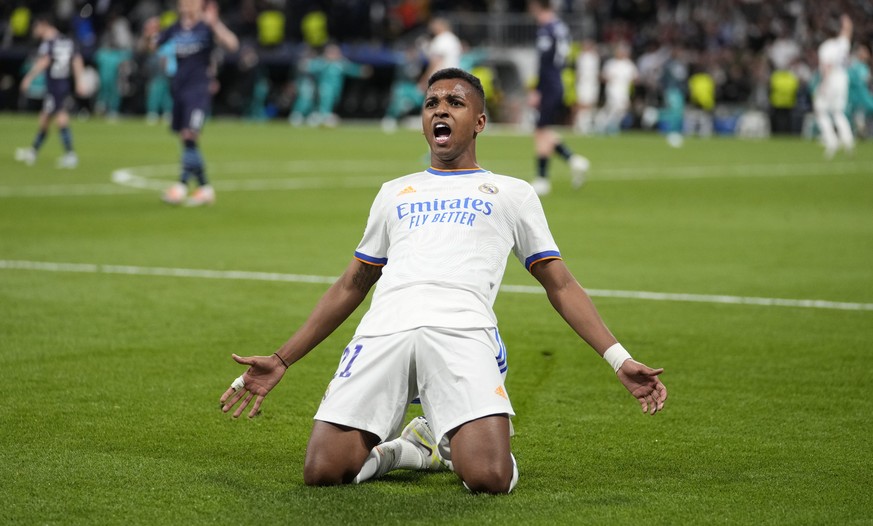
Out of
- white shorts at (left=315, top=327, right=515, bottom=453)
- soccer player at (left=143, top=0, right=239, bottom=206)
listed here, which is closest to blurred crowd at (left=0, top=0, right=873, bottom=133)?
soccer player at (left=143, top=0, right=239, bottom=206)

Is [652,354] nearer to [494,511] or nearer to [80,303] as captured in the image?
[494,511]

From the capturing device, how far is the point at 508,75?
44906 millimetres

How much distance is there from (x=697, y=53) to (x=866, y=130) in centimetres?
666

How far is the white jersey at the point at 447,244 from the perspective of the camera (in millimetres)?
5234

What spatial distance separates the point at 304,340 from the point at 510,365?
2517mm

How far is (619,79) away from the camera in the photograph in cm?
3888

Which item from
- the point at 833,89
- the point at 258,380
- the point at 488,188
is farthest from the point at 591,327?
the point at 833,89

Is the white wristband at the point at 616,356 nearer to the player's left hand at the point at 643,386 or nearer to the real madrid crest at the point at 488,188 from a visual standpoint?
the player's left hand at the point at 643,386

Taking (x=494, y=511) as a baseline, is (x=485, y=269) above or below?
above

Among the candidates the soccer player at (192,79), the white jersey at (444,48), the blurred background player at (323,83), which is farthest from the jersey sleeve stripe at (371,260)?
the blurred background player at (323,83)

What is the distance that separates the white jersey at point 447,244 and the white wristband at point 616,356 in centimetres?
48

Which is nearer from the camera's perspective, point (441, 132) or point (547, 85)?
point (441, 132)

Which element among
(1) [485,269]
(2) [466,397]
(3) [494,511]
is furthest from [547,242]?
(3) [494,511]

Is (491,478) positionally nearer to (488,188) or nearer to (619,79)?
(488,188)
